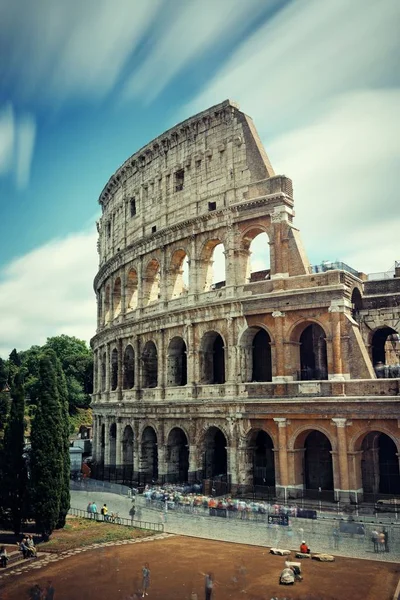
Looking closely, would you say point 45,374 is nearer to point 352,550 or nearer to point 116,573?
point 116,573

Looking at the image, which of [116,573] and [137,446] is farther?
[137,446]

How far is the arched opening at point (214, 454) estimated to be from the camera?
29.6 metres

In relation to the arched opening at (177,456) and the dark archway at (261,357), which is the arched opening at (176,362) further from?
the dark archway at (261,357)

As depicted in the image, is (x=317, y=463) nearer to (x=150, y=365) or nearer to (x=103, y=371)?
(x=150, y=365)

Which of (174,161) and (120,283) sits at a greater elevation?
(174,161)

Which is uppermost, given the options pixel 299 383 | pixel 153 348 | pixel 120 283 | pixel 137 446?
pixel 120 283

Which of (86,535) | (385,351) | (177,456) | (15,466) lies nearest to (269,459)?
(177,456)

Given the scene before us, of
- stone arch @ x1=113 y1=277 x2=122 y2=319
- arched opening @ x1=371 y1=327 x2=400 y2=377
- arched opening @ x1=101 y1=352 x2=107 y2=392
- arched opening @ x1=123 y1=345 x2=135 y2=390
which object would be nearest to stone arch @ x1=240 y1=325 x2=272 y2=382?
arched opening @ x1=371 y1=327 x2=400 y2=377

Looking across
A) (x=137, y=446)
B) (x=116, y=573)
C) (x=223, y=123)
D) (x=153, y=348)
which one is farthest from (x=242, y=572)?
(x=223, y=123)

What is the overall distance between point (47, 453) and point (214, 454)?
9994 mm

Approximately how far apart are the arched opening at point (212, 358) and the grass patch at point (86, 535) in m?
8.84

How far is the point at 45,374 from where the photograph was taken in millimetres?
24766

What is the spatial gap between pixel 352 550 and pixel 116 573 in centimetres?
797

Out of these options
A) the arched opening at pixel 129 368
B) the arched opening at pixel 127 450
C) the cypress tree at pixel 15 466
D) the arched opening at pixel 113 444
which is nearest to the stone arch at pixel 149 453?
the arched opening at pixel 127 450
